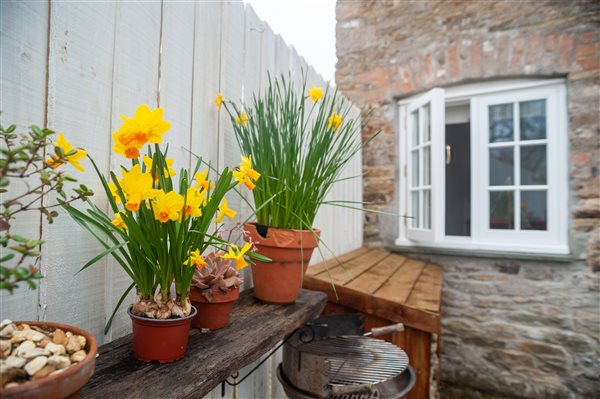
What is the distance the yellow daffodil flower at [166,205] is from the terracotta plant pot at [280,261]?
1.56 feet

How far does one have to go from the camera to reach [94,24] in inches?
32.4

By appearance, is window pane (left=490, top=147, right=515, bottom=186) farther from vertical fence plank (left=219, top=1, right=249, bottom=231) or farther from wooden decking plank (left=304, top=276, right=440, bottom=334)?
vertical fence plank (left=219, top=1, right=249, bottom=231)

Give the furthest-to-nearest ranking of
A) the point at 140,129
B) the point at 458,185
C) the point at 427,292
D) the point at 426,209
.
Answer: the point at 458,185 → the point at 426,209 → the point at 427,292 → the point at 140,129

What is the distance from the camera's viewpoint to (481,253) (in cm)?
289

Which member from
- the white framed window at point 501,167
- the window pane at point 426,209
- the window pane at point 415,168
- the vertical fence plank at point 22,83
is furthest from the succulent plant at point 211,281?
the window pane at point 415,168

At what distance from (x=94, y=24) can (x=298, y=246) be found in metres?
0.79

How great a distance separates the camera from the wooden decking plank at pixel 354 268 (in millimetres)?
1795

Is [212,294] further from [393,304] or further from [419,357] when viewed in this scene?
[419,357]

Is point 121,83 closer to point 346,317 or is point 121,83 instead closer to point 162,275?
point 162,275

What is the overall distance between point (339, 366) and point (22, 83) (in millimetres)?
1166

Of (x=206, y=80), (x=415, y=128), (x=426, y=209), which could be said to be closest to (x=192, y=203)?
(x=206, y=80)

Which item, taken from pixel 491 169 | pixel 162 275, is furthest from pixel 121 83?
pixel 491 169

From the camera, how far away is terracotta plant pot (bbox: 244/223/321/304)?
3.71 ft

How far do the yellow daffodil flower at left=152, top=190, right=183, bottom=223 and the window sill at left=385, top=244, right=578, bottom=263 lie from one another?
9.10ft
